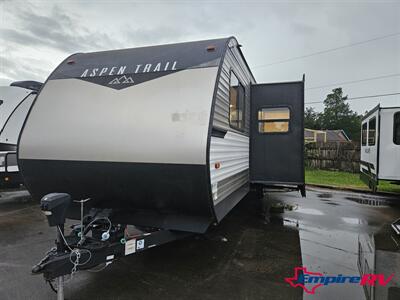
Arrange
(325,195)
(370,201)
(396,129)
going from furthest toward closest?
1. (325,195)
2. (370,201)
3. (396,129)

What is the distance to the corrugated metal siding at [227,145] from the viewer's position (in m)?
3.09

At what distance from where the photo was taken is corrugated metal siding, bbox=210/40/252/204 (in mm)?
3093

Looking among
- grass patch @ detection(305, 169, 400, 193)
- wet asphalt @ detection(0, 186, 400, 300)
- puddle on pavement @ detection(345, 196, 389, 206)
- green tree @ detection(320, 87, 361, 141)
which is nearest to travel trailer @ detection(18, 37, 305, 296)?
wet asphalt @ detection(0, 186, 400, 300)

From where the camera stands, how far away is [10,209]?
703 cm

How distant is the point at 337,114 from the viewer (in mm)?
58906

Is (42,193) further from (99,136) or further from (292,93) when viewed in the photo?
(292,93)

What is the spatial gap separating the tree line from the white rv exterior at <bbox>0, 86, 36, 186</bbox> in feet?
190

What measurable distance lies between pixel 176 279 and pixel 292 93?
162 inches

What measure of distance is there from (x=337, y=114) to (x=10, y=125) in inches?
2506

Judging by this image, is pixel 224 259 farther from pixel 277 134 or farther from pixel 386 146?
pixel 386 146

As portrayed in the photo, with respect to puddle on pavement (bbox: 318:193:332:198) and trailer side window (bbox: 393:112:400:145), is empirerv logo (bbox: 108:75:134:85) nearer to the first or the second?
trailer side window (bbox: 393:112:400:145)

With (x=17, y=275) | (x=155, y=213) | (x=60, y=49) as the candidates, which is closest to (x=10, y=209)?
(x=17, y=275)

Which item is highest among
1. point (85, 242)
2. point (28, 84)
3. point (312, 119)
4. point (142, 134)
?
point (312, 119)

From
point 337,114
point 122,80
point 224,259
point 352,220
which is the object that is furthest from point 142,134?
point 337,114
